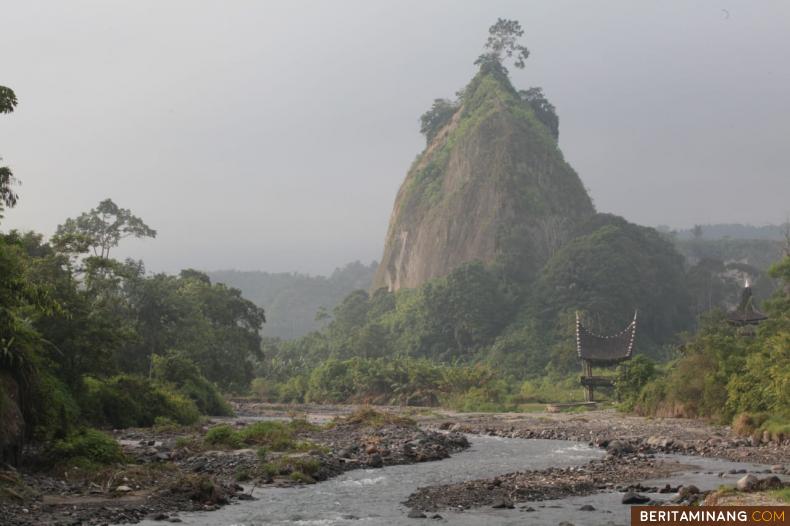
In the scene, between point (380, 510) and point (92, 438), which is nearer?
point (380, 510)

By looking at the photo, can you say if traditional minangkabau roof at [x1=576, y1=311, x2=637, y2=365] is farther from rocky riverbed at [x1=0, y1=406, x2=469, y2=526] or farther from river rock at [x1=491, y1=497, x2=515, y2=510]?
river rock at [x1=491, y1=497, x2=515, y2=510]

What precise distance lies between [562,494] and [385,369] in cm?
4506

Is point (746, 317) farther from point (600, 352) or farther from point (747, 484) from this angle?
point (747, 484)

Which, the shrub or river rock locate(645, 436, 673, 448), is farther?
river rock locate(645, 436, 673, 448)

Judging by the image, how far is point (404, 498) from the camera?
58.0 ft

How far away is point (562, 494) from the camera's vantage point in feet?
Answer: 57.7

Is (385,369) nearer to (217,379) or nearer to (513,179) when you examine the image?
(217,379)

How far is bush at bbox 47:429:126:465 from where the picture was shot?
18.3 metres

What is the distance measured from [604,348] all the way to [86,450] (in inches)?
1463

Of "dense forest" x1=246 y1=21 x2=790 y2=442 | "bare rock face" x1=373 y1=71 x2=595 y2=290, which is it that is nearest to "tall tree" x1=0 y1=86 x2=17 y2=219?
"dense forest" x1=246 y1=21 x2=790 y2=442

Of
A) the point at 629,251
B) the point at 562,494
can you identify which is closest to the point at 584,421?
the point at 562,494

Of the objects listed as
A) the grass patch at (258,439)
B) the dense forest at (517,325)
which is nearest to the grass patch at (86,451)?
the grass patch at (258,439)

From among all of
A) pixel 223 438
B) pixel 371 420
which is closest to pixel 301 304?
pixel 371 420

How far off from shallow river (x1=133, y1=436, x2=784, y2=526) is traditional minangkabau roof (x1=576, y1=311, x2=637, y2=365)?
80.4 feet
